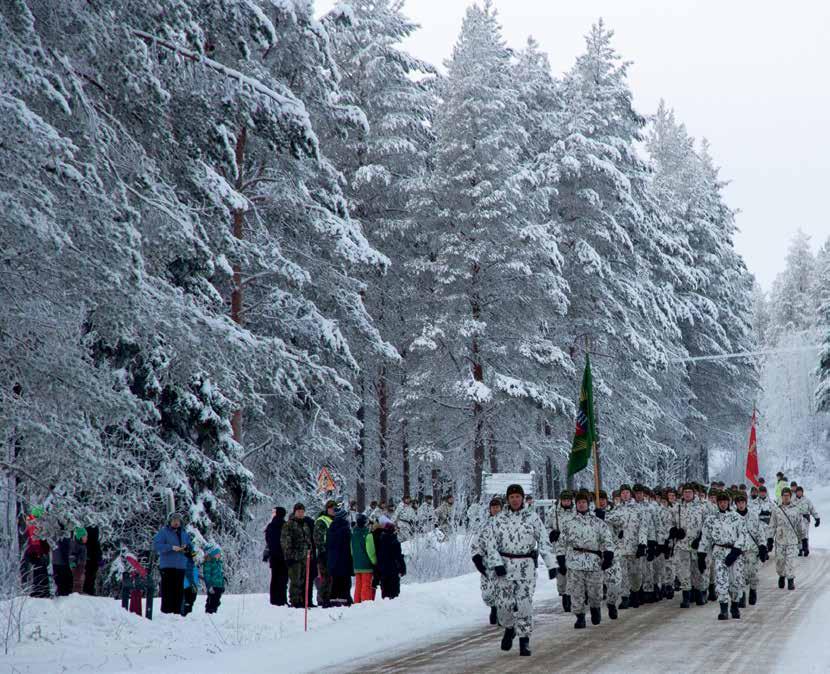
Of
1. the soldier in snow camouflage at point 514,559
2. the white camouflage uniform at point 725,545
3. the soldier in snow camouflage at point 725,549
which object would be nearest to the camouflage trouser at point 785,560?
the soldier in snow camouflage at point 725,549

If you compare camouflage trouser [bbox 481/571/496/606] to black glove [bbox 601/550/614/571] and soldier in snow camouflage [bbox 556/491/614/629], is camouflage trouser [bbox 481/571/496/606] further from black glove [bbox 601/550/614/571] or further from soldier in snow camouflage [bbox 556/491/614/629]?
black glove [bbox 601/550/614/571]

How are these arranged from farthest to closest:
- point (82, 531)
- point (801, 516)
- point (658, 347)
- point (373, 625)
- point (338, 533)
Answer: point (658, 347) → point (801, 516) → point (338, 533) → point (82, 531) → point (373, 625)

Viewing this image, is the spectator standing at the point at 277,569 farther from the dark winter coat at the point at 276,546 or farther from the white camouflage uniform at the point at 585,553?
the white camouflage uniform at the point at 585,553


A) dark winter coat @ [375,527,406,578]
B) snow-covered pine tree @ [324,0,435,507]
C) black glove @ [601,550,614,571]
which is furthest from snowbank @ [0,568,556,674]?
snow-covered pine tree @ [324,0,435,507]

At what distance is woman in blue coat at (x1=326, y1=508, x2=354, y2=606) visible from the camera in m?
19.1

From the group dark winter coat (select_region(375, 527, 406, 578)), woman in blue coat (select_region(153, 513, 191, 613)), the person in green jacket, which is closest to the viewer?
woman in blue coat (select_region(153, 513, 191, 613))

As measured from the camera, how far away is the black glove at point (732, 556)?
16.4 metres

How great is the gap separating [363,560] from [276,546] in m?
1.54

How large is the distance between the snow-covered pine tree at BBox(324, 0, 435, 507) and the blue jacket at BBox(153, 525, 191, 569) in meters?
16.6

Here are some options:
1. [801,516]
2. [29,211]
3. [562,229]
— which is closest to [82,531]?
[29,211]

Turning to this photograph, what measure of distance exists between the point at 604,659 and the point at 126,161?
7420 millimetres

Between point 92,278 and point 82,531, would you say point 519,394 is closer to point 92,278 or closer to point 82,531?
point 82,531

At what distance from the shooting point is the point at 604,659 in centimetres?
1205

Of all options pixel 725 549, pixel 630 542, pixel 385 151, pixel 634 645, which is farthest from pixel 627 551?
pixel 385 151
